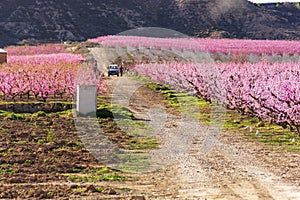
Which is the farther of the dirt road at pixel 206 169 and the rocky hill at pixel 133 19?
the rocky hill at pixel 133 19

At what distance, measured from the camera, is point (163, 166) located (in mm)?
12461

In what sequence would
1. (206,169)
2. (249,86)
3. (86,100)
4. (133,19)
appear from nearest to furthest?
(206,169) < (86,100) < (249,86) < (133,19)

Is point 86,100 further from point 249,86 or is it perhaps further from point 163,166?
point 163,166

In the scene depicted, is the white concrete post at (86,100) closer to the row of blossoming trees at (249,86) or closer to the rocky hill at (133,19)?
the row of blossoming trees at (249,86)

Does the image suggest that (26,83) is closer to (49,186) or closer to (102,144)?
(102,144)

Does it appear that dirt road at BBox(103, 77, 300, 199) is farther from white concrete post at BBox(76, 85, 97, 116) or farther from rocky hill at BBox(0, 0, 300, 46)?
rocky hill at BBox(0, 0, 300, 46)

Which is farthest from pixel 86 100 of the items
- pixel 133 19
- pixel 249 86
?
pixel 133 19

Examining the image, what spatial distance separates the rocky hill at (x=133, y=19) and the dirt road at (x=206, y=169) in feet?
217

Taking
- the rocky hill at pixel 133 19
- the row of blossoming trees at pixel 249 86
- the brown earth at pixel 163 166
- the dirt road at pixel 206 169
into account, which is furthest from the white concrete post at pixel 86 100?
the rocky hill at pixel 133 19

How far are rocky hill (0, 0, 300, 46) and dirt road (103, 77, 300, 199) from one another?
66.2 m

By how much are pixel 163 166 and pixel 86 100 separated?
7959 mm

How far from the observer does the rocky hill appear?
299 feet

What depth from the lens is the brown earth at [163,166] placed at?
10.1 metres

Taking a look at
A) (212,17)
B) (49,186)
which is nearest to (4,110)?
(49,186)
